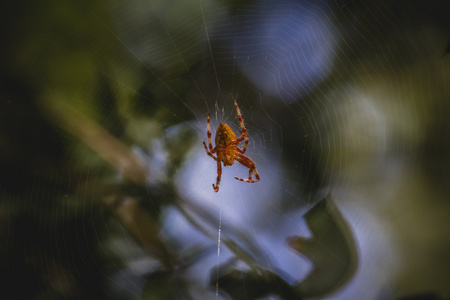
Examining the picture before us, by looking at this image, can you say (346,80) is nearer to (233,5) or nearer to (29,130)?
(233,5)

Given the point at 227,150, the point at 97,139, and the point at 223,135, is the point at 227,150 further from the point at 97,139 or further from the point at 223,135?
the point at 97,139

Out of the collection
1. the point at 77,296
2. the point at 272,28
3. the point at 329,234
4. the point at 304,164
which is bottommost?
the point at 77,296

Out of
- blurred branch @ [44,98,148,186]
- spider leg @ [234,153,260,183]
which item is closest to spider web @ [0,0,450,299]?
blurred branch @ [44,98,148,186]

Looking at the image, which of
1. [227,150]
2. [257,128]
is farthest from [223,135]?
[257,128]

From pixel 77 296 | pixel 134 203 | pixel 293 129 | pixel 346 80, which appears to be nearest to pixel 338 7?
pixel 346 80

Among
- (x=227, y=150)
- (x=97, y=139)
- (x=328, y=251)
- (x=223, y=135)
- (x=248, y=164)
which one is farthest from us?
(x=248, y=164)

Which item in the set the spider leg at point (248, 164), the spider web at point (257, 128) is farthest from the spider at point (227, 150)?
the spider web at point (257, 128)

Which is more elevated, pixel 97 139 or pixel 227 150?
pixel 227 150

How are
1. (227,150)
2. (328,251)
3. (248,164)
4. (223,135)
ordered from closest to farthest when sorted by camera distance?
(328,251)
(223,135)
(227,150)
(248,164)

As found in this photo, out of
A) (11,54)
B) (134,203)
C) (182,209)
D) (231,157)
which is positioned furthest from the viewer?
(231,157)
